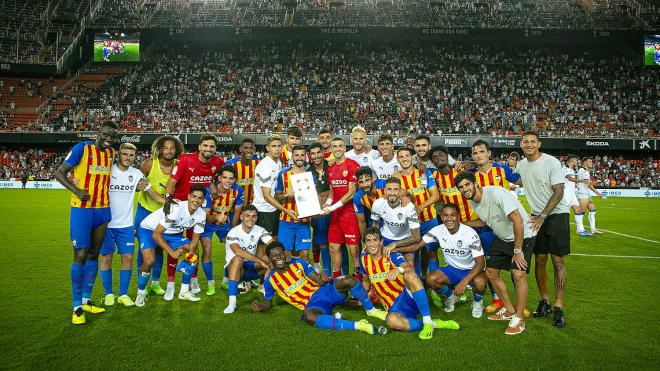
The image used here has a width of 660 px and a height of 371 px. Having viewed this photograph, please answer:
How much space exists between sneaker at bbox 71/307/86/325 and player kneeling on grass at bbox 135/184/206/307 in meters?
0.76

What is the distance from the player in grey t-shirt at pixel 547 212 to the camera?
192 inches

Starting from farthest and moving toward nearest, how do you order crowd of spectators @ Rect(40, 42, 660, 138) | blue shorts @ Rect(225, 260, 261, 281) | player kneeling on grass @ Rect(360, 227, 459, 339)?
crowd of spectators @ Rect(40, 42, 660, 138) → blue shorts @ Rect(225, 260, 261, 281) → player kneeling on grass @ Rect(360, 227, 459, 339)

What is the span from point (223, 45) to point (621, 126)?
34.4m

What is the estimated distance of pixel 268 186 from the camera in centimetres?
611

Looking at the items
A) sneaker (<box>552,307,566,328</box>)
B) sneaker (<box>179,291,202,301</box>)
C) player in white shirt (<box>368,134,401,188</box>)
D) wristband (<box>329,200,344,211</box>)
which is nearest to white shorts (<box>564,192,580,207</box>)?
player in white shirt (<box>368,134,401,188</box>)

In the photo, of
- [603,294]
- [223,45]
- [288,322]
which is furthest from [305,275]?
[223,45]

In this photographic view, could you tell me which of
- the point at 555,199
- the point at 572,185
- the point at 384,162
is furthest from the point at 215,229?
the point at 572,185

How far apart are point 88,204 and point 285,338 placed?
282 centimetres

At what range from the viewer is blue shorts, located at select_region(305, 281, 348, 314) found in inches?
189

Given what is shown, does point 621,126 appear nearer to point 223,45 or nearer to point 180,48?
point 223,45

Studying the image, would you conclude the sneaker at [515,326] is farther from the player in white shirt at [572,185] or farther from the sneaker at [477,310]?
the player in white shirt at [572,185]

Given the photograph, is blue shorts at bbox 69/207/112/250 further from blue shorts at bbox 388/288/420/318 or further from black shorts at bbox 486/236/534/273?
black shorts at bbox 486/236/534/273

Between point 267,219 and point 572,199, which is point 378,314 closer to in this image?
point 267,219

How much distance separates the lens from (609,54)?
3822 cm
